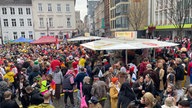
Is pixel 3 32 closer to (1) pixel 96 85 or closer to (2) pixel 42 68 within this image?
(2) pixel 42 68

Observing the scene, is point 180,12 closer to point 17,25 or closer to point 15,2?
point 17,25

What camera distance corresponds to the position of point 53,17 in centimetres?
4766

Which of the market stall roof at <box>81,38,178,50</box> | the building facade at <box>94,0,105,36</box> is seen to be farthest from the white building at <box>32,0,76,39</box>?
the market stall roof at <box>81,38,178,50</box>

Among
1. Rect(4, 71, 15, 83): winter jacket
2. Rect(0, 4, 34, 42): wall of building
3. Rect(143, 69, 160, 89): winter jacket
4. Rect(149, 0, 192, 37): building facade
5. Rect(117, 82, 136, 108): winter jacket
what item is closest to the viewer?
Rect(117, 82, 136, 108): winter jacket

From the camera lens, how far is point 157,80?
Result: 6500 millimetres

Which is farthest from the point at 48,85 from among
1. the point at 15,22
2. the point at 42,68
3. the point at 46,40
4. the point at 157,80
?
the point at 15,22

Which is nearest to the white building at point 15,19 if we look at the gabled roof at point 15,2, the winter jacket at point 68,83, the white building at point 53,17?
the gabled roof at point 15,2

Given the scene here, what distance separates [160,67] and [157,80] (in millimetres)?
630

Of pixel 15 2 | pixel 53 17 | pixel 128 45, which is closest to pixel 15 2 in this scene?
pixel 15 2

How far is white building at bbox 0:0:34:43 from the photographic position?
4550 centimetres

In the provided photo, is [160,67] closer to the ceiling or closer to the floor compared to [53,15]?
closer to the floor

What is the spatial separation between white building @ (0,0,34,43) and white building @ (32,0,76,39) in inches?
72.6

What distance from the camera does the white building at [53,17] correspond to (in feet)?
153

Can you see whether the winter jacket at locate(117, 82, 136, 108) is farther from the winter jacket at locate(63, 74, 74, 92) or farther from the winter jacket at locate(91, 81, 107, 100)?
the winter jacket at locate(63, 74, 74, 92)
